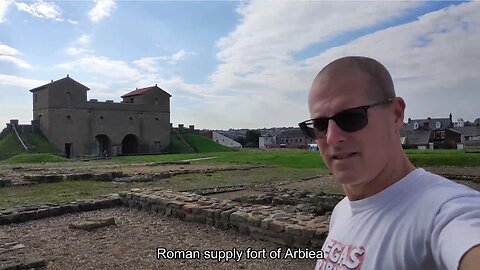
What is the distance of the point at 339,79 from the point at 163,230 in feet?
21.7

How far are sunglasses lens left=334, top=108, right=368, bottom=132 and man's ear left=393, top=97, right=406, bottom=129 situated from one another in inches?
5.5

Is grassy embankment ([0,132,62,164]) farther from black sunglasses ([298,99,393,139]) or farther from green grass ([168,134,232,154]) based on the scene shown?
black sunglasses ([298,99,393,139])

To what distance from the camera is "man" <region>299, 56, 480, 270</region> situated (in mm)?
1154

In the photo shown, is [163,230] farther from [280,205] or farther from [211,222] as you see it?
[280,205]

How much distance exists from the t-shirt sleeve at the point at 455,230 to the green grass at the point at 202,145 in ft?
188

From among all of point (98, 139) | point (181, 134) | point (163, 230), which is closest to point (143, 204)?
point (163, 230)

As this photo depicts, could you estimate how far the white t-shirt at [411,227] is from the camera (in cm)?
107

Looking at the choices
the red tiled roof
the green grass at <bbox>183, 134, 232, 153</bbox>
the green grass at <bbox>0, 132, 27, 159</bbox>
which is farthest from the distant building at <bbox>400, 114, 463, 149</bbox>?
the green grass at <bbox>0, 132, 27, 159</bbox>

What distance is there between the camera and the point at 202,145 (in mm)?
60750

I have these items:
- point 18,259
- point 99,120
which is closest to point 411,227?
point 18,259

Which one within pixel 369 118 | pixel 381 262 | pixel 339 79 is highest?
pixel 339 79

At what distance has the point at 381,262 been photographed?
122 centimetres

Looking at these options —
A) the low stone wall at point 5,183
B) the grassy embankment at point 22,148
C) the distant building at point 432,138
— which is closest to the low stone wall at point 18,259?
the low stone wall at point 5,183

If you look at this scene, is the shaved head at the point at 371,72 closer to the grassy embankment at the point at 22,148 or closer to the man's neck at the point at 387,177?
the man's neck at the point at 387,177
